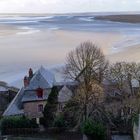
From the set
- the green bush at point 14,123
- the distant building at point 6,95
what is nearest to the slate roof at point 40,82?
the distant building at point 6,95

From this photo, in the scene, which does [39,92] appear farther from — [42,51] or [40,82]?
[42,51]

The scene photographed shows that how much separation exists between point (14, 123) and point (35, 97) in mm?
5000

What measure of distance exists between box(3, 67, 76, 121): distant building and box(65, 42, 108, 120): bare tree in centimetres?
108

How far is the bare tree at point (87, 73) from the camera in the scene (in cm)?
2861

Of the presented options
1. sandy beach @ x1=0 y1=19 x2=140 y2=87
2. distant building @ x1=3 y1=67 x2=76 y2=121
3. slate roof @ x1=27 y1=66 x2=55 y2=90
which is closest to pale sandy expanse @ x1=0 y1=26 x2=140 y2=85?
sandy beach @ x1=0 y1=19 x2=140 y2=87

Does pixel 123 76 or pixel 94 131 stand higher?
pixel 123 76

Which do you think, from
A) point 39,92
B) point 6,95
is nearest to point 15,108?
point 39,92

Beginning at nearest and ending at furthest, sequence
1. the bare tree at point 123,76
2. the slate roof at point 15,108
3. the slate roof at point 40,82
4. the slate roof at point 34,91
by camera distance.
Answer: the bare tree at point 123,76
the slate roof at point 15,108
the slate roof at point 34,91
the slate roof at point 40,82

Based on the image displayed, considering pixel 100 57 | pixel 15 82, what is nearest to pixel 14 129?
pixel 100 57

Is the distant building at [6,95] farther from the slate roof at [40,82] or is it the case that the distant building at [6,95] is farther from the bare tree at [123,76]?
the bare tree at [123,76]

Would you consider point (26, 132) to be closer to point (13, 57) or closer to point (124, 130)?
point (124, 130)

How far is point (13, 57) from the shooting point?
52.2 m

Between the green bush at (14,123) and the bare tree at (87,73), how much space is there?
10.3 ft

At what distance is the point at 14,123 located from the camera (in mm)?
27234
